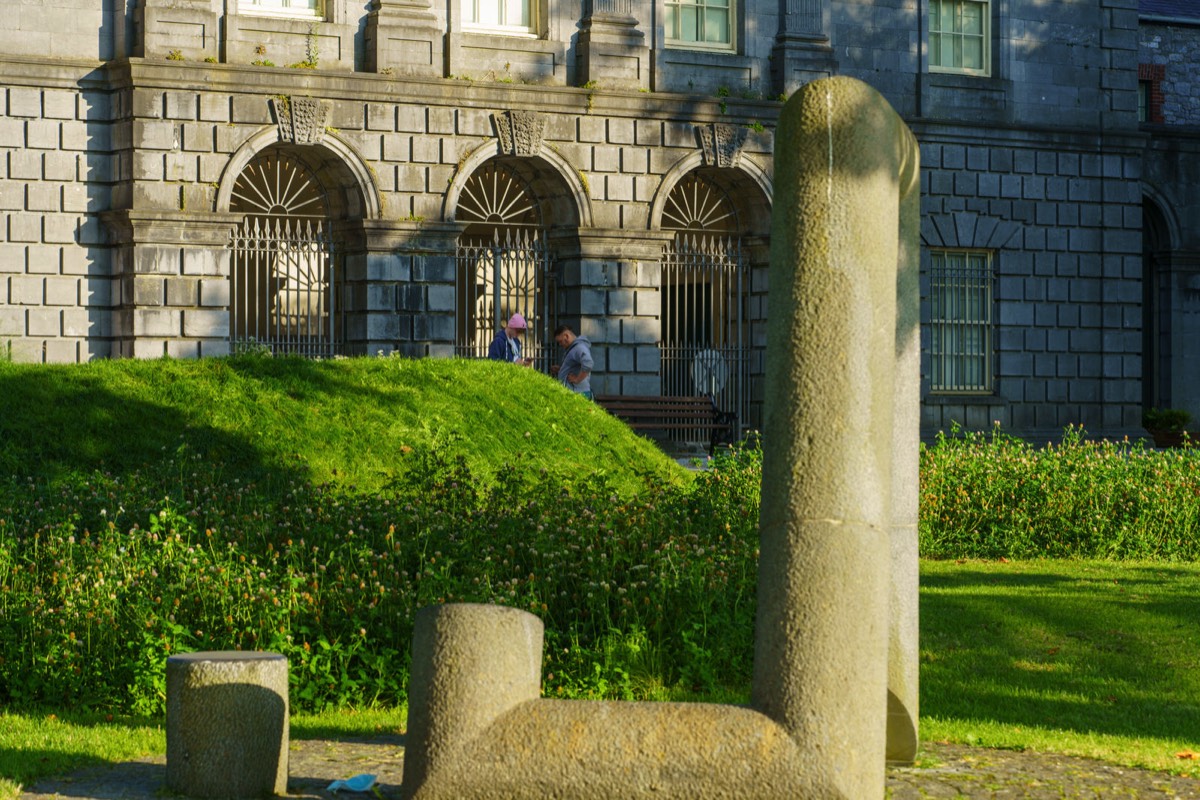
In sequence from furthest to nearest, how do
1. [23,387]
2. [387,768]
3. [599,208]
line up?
[599,208] < [23,387] < [387,768]

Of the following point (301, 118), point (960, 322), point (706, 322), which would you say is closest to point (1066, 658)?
point (301, 118)

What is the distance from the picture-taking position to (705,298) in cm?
2738

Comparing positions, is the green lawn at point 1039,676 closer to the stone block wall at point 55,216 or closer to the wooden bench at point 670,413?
the wooden bench at point 670,413

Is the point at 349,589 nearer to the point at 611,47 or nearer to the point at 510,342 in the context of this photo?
the point at 510,342

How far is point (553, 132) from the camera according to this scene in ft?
82.4

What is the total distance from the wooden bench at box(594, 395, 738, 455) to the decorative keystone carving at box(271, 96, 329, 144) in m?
5.00

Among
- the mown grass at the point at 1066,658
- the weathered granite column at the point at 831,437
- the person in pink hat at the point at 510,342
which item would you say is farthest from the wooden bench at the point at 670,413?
the weathered granite column at the point at 831,437

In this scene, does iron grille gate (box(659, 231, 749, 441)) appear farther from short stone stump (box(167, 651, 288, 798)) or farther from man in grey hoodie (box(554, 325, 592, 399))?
short stone stump (box(167, 651, 288, 798))

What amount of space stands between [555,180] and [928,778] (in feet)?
60.7

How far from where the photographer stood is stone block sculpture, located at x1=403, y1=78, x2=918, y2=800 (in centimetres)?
651

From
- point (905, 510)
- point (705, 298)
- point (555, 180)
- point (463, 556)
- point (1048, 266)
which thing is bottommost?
point (463, 556)

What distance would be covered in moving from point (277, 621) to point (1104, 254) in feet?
72.8

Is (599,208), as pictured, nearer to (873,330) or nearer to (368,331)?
(368,331)

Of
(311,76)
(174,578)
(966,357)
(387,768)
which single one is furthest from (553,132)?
(387,768)
